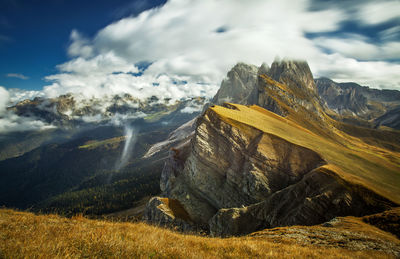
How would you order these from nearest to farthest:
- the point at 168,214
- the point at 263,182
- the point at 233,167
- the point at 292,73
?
the point at 263,182 < the point at 233,167 < the point at 168,214 < the point at 292,73

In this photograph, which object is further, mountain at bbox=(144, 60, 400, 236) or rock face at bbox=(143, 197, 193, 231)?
rock face at bbox=(143, 197, 193, 231)

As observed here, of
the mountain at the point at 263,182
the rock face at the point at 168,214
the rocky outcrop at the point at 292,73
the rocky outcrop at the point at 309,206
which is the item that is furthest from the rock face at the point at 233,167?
the rocky outcrop at the point at 292,73

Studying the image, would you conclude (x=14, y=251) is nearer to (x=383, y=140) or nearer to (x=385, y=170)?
(x=385, y=170)

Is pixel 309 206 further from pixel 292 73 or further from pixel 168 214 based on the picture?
pixel 292 73

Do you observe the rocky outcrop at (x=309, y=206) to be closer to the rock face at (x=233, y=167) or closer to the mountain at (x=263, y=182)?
the mountain at (x=263, y=182)

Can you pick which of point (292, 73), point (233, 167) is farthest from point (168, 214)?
point (292, 73)

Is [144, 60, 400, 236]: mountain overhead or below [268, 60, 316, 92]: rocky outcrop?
below

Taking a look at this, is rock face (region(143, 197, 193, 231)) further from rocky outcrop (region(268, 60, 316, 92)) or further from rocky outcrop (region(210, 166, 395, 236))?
rocky outcrop (region(268, 60, 316, 92))

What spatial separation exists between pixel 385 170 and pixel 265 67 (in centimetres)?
18209

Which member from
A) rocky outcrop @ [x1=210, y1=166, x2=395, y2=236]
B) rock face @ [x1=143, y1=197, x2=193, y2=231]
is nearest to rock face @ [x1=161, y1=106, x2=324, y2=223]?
rock face @ [x1=143, y1=197, x2=193, y2=231]

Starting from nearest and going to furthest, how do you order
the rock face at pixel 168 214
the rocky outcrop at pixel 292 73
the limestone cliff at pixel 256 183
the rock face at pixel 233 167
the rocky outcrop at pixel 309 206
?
the rocky outcrop at pixel 309 206
the limestone cliff at pixel 256 183
the rock face at pixel 233 167
the rock face at pixel 168 214
the rocky outcrop at pixel 292 73

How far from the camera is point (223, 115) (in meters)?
47.2

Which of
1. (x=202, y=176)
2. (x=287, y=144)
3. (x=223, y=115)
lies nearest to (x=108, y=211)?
(x=202, y=176)

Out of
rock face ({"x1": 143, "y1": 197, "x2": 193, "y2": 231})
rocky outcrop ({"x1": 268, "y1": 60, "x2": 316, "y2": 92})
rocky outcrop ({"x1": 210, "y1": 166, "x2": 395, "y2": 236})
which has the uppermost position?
rocky outcrop ({"x1": 268, "y1": 60, "x2": 316, "y2": 92})
